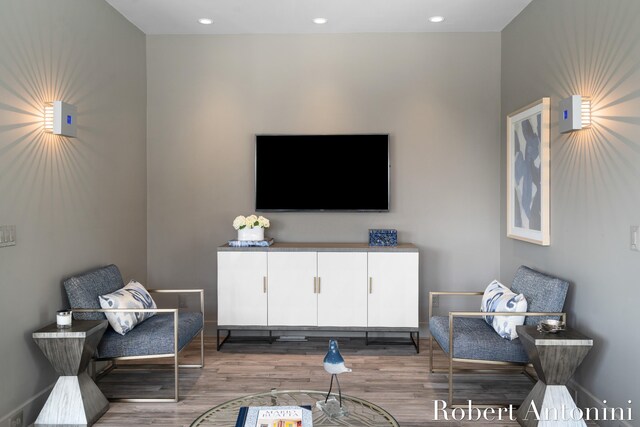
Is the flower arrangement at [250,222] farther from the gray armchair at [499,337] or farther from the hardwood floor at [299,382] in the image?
the gray armchair at [499,337]

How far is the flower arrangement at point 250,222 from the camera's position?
4281mm

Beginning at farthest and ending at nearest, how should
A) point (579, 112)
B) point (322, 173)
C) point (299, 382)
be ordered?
point (322, 173)
point (299, 382)
point (579, 112)

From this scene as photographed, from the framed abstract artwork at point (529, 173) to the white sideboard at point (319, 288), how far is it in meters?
0.87

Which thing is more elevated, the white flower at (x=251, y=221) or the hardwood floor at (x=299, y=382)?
the white flower at (x=251, y=221)

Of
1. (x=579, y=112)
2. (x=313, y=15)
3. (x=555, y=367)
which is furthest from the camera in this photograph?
(x=313, y=15)

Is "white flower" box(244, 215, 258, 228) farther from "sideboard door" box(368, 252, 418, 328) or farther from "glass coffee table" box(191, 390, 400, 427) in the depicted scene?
"glass coffee table" box(191, 390, 400, 427)

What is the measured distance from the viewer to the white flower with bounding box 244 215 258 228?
14.1 ft

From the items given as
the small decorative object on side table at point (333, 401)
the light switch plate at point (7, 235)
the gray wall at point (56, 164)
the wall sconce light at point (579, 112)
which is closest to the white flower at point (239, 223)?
the gray wall at point (56, 164)

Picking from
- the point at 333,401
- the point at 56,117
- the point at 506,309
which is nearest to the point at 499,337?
the point at 506,309

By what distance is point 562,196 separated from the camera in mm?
3285

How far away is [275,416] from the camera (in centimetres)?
213

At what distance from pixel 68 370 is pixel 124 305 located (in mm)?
565

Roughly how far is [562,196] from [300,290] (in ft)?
6.92

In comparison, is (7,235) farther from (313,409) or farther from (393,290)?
(393,290)
